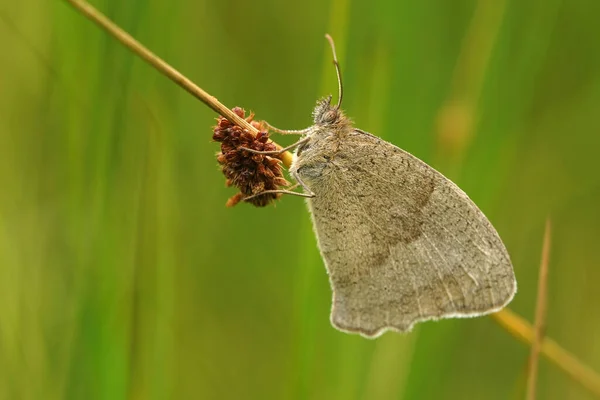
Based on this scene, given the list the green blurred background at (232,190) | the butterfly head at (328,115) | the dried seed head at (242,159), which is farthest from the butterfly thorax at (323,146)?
the dried seed head at (242,159)

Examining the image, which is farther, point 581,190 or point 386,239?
point 581,190

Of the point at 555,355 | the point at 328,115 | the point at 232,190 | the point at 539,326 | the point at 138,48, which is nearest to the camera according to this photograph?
the point at 138,48

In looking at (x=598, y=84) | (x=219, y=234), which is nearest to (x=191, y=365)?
(x=219, y=234)

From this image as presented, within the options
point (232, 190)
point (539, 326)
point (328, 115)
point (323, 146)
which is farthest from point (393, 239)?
point (232, 190)

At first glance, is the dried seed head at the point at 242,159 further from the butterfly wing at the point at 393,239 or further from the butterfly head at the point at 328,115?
the butterfly head at the point at 328,115

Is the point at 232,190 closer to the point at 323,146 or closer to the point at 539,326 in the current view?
the point at 323,146

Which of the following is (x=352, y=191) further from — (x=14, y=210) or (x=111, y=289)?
(x=14, y=210)
